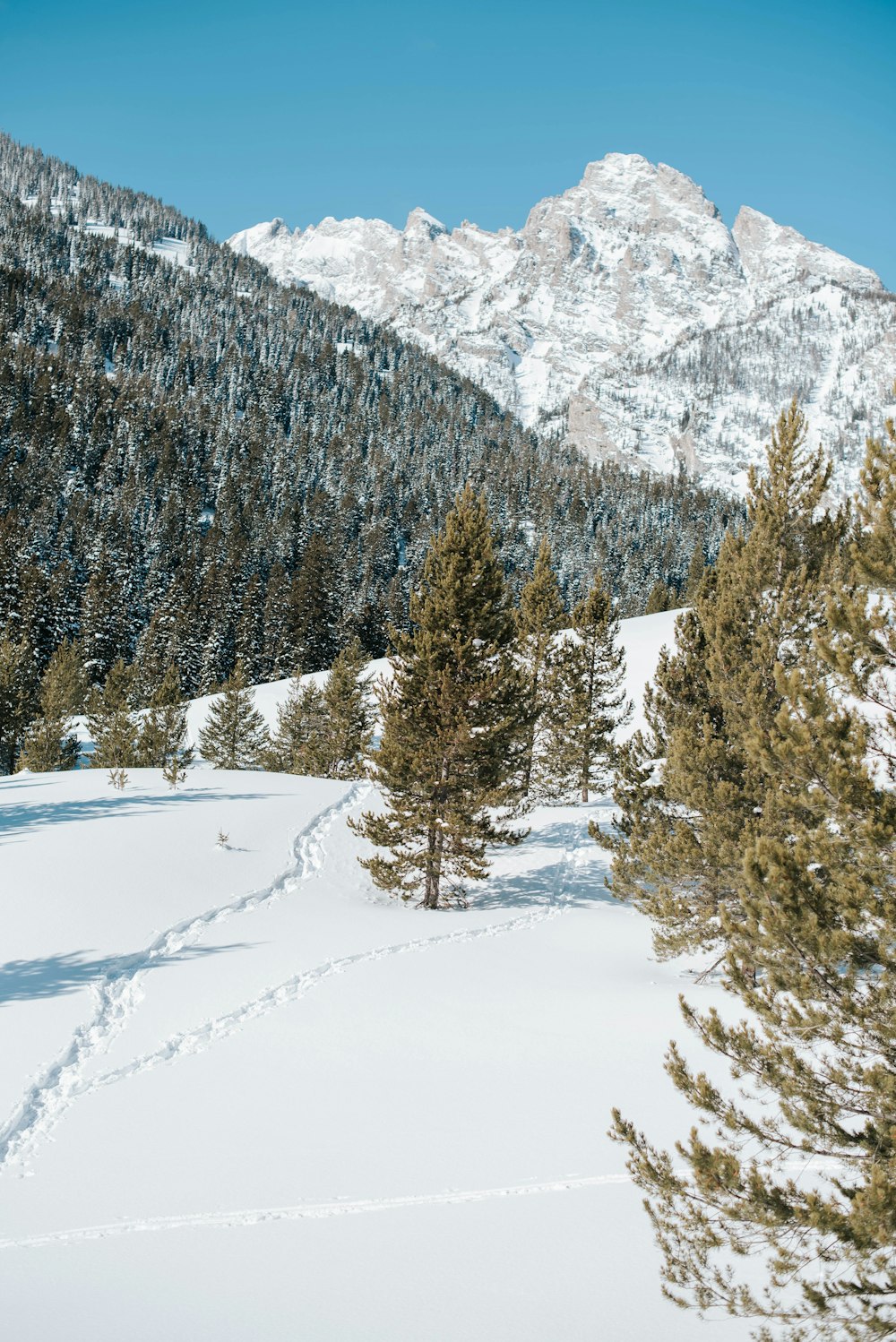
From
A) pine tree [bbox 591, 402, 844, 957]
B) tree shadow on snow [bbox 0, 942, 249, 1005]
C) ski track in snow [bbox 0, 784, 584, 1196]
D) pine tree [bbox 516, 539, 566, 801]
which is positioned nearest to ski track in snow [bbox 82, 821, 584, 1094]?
ski track in snow [bbox 0, 784, 584, 1196]

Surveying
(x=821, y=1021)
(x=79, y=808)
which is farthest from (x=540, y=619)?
(x=821, y=1021)

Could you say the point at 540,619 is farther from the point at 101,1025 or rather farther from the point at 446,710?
the point at 101,1025

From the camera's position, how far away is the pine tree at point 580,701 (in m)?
27.5

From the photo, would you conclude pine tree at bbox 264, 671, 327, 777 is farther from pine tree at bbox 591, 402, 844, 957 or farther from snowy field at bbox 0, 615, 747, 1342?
pine tree at bbox 591, 402, 844, 957

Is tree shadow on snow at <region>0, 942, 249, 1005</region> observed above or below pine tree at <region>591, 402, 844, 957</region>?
below

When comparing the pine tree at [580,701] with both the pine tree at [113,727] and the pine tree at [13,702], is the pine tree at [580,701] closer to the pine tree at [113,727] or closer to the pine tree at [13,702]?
the pine tree at [113,727]

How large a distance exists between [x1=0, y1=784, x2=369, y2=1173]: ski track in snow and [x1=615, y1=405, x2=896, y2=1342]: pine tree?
6217mm

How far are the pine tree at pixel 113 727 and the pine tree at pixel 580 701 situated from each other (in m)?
16.4

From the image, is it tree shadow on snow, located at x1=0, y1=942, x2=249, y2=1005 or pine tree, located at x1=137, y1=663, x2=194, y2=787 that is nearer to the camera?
tree shadow on snow, located at x1=0, y1=942, x2=249, y2=1005

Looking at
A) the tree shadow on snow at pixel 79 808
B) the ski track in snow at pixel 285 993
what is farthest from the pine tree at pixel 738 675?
the tree shadow on snow at pixel 79 808

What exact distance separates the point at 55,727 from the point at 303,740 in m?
12.3

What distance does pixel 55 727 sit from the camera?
32.2 meters

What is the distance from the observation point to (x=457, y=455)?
591 ft

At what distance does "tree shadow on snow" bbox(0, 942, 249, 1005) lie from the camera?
10.7 meters
